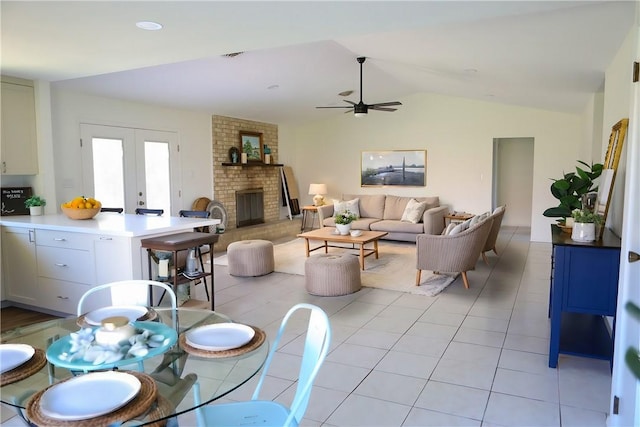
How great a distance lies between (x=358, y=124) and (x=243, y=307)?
5921 millimetres

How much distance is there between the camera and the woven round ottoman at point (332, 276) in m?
4.76

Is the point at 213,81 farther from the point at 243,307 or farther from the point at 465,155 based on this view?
the point at 465,155

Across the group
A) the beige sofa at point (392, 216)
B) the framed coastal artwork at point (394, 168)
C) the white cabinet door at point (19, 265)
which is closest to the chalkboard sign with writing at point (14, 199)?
the white cabinet door at point (19, 265)

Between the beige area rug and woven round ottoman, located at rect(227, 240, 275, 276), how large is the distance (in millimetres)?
323

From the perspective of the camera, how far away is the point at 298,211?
990 cm

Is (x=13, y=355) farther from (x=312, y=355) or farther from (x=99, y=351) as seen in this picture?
(x=312, y=355)

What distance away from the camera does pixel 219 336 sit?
1.84 m

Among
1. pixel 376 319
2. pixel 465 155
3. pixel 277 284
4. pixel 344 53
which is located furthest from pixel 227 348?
pixel 465 155

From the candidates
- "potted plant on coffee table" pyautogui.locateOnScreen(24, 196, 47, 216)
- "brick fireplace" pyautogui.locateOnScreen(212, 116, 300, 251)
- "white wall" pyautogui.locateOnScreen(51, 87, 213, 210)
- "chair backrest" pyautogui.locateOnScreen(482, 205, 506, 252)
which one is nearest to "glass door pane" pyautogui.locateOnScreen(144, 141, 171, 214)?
"white wall" pyautogui.locateOnScreen(51, 87, 213, 210)

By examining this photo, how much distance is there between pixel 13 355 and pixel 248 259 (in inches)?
157

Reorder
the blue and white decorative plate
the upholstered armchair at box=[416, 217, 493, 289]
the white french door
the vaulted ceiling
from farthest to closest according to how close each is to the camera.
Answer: the white french door, the upholstered armchair at box=[416, 217, 493, 289], the vaulted ceiling, the blue and white decorative plate

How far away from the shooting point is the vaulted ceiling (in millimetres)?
2682

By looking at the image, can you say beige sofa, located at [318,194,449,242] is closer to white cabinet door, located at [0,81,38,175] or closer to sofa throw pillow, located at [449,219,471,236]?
sofa throw pillow, located at [449,219,471,236]

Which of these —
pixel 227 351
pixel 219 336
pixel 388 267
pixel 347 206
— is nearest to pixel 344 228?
pixel 388 267
